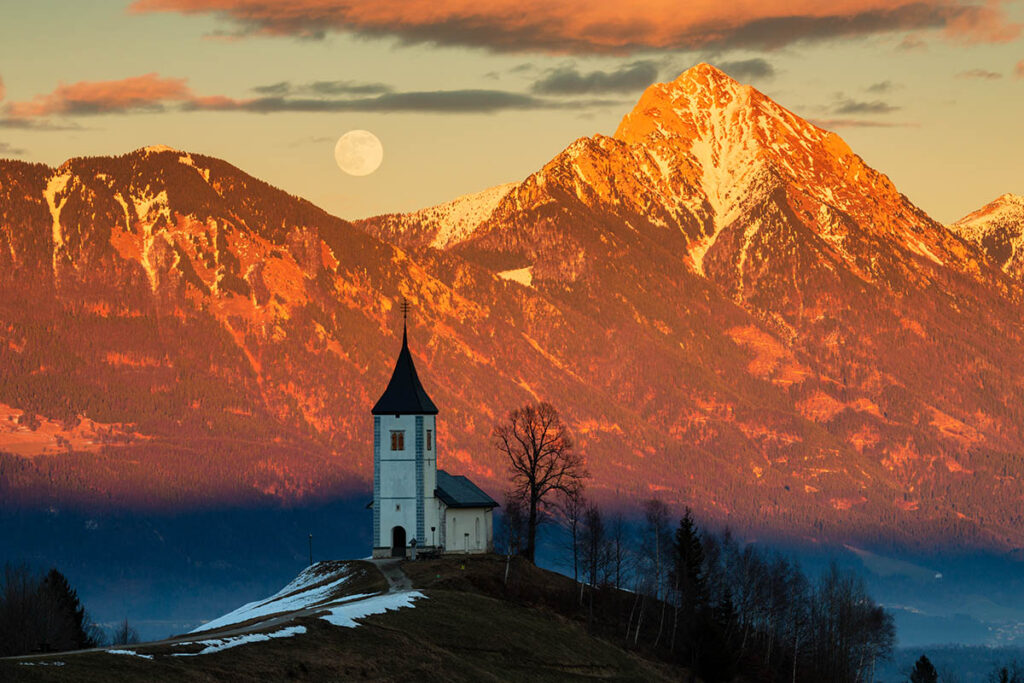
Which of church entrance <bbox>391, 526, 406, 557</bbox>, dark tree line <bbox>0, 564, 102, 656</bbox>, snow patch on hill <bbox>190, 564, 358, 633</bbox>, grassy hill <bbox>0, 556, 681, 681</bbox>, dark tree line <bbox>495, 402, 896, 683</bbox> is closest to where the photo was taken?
grassy hill <bbox>0, 556, 681, 681</bbox>

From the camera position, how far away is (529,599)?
153625mm

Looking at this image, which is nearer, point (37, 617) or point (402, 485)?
point (37, 617)

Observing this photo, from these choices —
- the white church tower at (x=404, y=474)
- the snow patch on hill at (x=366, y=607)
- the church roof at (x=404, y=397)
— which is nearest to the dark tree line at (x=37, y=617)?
the white church tower at (x=404, y=474)

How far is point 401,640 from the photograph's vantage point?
11931 centimetres

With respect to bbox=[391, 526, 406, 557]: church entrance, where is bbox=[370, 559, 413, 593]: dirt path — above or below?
below

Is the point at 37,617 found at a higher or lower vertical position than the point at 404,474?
lower

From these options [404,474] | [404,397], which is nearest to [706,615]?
[404,474]

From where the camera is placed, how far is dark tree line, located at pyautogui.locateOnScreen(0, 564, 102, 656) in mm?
154000

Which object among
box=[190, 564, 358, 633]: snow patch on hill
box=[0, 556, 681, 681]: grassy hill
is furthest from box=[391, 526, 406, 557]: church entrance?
box=[190, 564, 358, 633]: snow patch on hill

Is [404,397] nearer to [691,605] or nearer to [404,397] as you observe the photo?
[404,397]

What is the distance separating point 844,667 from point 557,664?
64933 mm

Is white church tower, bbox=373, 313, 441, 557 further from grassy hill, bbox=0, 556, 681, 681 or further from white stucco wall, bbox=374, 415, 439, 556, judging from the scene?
grassy hill, bbox=0, 556, 681, 681

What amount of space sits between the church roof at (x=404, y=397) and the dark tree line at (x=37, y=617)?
3080cm

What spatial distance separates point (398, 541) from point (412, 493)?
4184 mm
